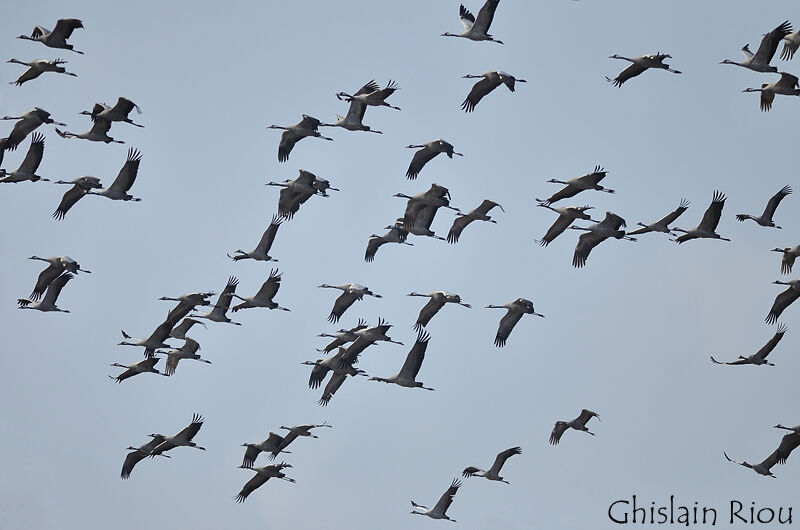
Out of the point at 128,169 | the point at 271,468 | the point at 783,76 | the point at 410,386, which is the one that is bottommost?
the point at 271,468

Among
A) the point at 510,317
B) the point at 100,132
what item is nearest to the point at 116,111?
the point at 100,132

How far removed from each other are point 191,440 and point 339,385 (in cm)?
441

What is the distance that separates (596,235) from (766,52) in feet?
22.4

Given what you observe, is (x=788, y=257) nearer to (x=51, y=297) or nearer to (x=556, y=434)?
(x=556, y=434)

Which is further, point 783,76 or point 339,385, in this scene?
point 339,385

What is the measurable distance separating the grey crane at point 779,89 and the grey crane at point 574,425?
29.6 feet

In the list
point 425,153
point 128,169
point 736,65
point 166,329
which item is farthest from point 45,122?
point 736,65

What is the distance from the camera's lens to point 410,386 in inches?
1935

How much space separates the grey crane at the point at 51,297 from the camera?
5181 centimetres

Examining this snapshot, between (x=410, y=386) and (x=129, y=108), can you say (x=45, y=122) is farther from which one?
(x=410, y=386)

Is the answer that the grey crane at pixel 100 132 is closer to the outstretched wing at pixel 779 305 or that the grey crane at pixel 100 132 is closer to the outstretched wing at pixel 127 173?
the outstretched wing at pixel 127 173

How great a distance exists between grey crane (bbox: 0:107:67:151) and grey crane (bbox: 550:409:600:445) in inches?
599

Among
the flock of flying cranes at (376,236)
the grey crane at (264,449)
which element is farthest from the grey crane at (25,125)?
the grey crane at (264,449)

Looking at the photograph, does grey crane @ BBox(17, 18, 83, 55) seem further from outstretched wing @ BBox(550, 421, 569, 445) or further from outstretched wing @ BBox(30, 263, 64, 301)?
outstretched wing @ BBox(550, 421, 569, 445)
